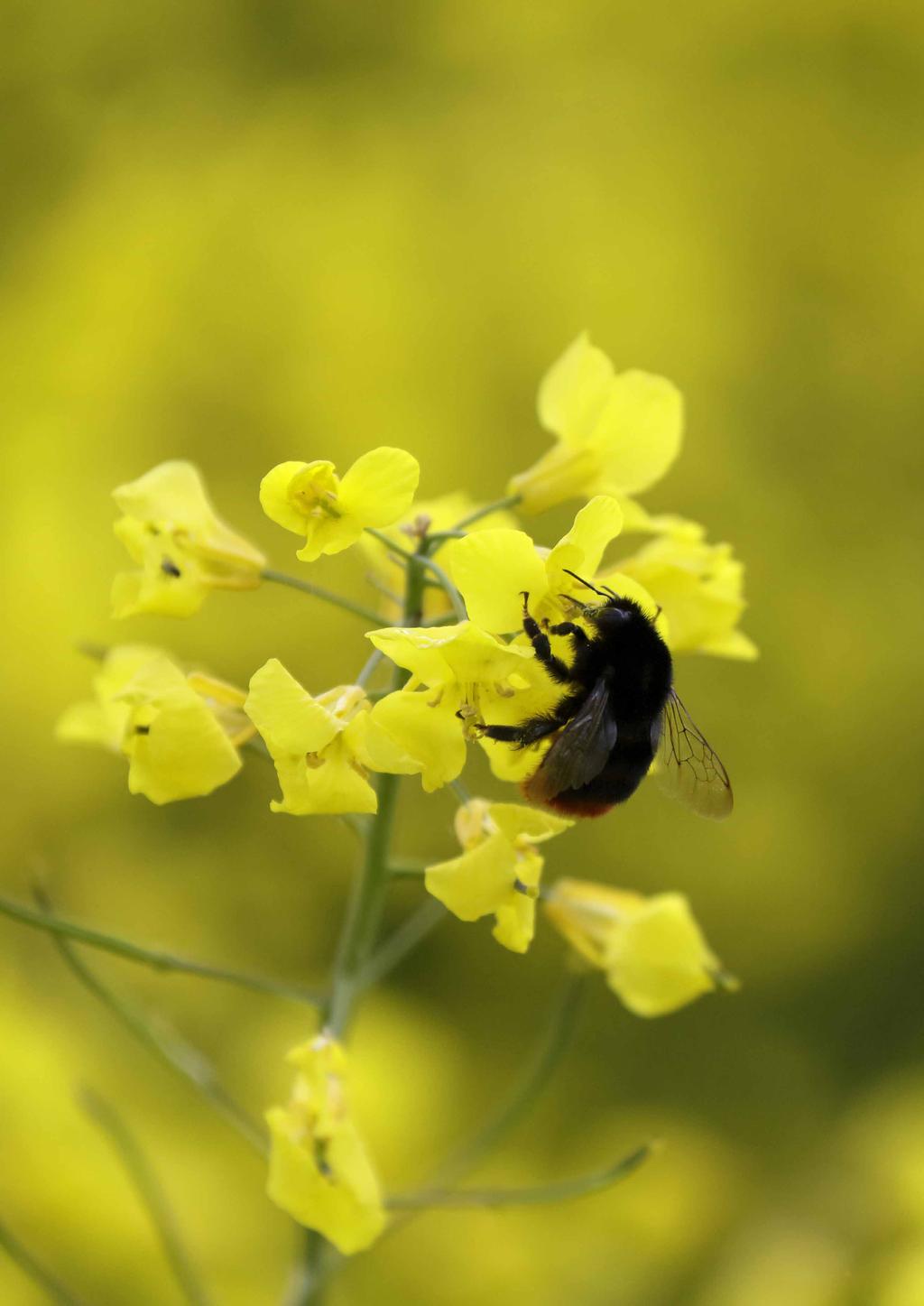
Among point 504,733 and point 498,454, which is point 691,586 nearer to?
point 504,733

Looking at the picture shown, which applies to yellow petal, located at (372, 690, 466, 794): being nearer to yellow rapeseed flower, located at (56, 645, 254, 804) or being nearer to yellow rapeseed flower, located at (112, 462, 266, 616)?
yellow rapeseed flower, located at (56, 645, 254, 804)

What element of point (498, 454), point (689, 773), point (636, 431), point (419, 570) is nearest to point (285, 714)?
point (419, 570)

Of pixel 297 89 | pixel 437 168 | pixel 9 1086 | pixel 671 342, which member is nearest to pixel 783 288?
pixel 671 342

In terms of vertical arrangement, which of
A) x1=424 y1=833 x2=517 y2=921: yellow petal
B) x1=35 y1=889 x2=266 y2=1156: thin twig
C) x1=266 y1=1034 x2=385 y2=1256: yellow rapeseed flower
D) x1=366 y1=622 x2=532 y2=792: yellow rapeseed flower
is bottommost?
x1=35 y1=889 x2=266 y2=1156: thin twig

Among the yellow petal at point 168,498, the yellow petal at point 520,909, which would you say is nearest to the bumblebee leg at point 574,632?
the yellow petal at point 520,909

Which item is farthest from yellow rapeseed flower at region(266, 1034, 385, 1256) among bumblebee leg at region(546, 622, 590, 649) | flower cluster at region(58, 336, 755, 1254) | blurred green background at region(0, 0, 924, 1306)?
blurred green background at region(0, 0, 924, 1306)

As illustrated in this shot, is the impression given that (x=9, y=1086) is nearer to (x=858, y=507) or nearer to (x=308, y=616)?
(x=308, y=616)
